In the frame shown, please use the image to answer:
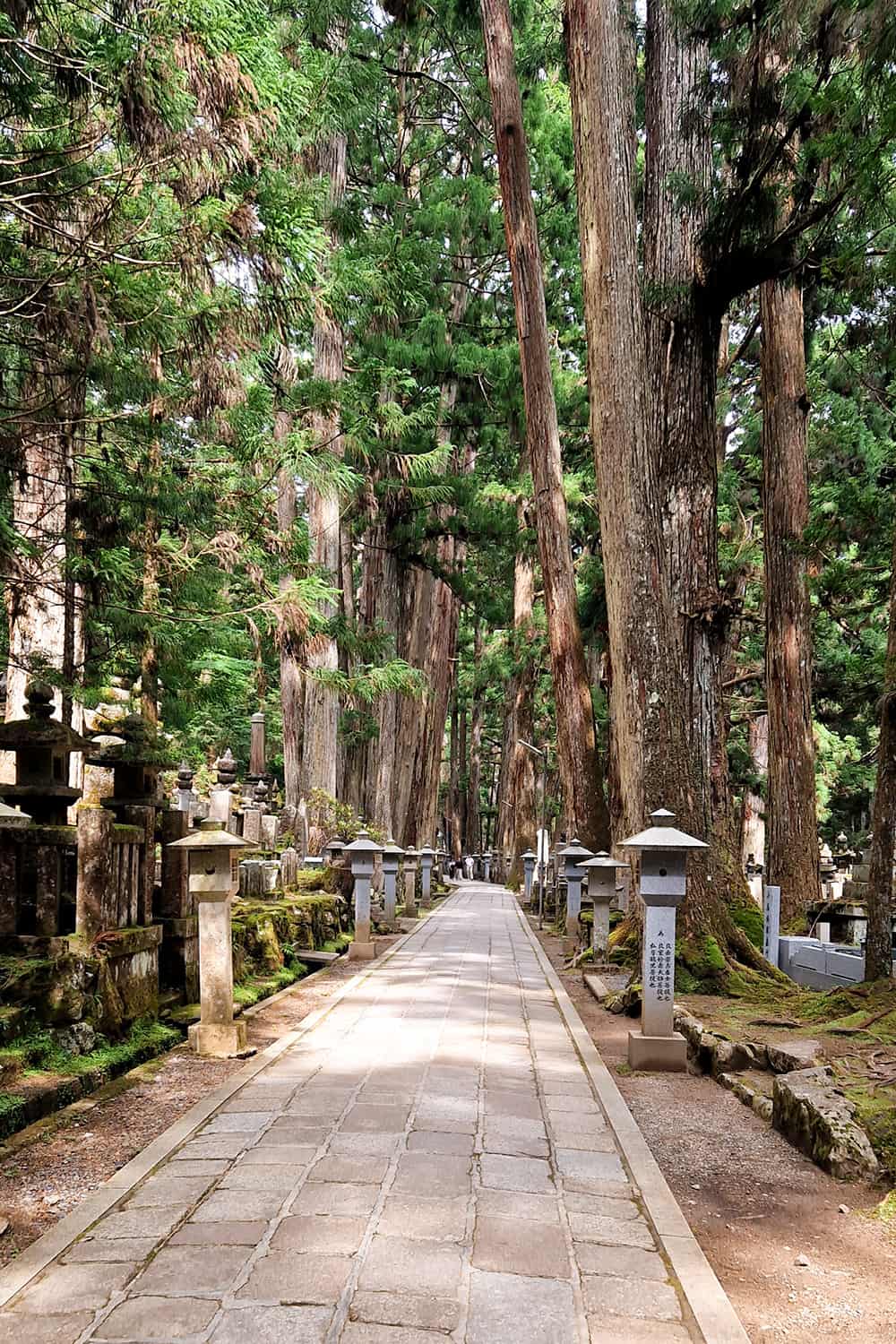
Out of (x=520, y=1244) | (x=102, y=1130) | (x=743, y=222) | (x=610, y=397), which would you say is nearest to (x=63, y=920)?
(x=102, y=1130)

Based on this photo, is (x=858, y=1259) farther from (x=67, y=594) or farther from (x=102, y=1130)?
(x=67, y=594)

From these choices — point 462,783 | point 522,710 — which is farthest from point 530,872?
point 462,783

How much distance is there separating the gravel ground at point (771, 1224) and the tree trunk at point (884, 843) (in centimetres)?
221

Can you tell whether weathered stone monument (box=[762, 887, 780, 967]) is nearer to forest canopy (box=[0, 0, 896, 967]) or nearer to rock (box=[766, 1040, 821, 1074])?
forest canopy (box=[0, 0, 896, 967])

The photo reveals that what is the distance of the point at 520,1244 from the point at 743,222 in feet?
26.3

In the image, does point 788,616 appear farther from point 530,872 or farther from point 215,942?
point 530,872

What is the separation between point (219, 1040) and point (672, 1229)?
3.42 metres

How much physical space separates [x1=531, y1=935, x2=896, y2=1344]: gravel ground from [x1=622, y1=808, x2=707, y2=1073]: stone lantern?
0.38 metres

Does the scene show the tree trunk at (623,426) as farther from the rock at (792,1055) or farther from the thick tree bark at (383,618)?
the thick tree bark at (383,618)

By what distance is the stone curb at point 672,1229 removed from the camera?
2.77 metres

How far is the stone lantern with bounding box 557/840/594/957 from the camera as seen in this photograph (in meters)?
12.2

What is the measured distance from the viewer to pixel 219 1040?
19.7 feet

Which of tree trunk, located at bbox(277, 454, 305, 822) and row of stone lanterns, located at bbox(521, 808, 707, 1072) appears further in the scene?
tree trunk, located at bbox(277, 454, 305, 822)

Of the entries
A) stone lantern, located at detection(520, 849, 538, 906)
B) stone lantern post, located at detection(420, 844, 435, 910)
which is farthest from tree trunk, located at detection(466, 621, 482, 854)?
stone lantern post, located at detection(420, 844, 435, 910)
